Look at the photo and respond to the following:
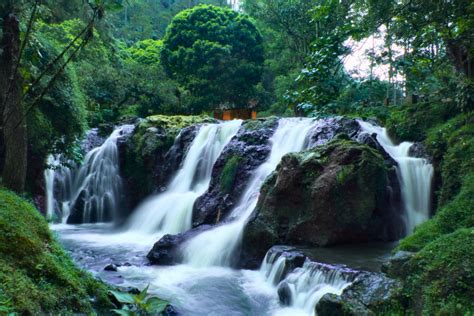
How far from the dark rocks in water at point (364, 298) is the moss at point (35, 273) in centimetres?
282

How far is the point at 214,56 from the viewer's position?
2670 centimetres

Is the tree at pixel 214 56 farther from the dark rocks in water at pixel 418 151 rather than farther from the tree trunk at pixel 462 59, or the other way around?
the tree trunk at pixel 462 59

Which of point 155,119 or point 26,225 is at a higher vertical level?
point 155,119

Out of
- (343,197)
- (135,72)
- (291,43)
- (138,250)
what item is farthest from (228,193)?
(291,43)

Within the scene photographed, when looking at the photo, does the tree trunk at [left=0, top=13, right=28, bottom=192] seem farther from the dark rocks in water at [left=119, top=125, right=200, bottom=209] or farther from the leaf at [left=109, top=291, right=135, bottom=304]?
the dark rocks in water at [left=119, top=125, right=200, bottom=209]

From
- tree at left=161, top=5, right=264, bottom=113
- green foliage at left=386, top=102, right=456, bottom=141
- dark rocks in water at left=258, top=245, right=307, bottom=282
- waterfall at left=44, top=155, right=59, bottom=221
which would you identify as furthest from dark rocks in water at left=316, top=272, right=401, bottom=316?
tree at left=161, top=5, right=264, bottom=113

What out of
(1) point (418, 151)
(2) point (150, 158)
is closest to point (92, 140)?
(2) point (150, 158)

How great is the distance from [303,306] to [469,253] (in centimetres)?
289

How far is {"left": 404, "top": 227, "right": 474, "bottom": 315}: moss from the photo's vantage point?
468cm

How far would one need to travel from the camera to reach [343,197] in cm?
973

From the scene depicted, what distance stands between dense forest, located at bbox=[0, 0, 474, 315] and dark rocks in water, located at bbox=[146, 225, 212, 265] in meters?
0.04

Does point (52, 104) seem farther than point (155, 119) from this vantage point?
No

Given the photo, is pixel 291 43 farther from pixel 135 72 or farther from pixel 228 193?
pixel 228 193

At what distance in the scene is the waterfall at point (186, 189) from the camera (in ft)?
45.0
